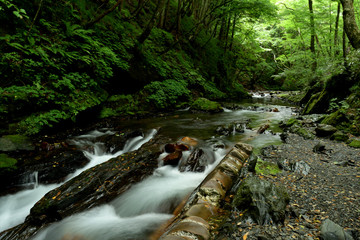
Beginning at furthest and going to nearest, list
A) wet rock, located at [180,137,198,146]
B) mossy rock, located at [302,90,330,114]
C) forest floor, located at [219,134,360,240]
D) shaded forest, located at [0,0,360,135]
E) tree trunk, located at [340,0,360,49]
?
mossy rock, located at [302,90,330,114] < tree trunk, located at [340,0,360,49] < wet rock, located at [180,137,198,146] < shaded forest, located at [0,0,360,135] < forest floor, located at [219,134,360,240]

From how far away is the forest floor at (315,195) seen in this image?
205cm

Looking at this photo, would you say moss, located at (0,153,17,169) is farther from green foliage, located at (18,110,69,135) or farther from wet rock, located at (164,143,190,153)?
wet rock, located at (164,143,190,153)

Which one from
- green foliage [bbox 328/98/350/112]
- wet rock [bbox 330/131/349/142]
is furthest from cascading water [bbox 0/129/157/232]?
green foliage [bbox 328/98/350/112]

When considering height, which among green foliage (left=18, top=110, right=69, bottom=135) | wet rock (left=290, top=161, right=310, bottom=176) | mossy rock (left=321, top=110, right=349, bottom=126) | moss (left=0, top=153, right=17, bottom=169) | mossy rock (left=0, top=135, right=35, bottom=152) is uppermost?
green foliage (left=18, top=110, right=69, bottom=135)

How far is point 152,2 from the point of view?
1603 cm

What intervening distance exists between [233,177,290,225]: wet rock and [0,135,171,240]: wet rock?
8.38ft

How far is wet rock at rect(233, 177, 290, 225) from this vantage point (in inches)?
87.4

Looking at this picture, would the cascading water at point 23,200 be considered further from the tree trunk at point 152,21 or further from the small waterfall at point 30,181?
the tree trunk at point 152,21

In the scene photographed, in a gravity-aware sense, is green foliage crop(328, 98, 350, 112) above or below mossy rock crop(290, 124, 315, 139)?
above

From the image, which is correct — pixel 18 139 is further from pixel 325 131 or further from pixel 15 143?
pixel 325 131

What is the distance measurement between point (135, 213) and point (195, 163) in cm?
188

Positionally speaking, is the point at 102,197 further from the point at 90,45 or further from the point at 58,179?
the point at 90,45

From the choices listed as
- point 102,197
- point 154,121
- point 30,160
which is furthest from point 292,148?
point 30,160

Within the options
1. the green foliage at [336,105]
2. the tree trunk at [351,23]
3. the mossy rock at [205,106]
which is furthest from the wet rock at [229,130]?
the tree trunk at [351,23]
